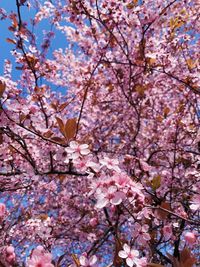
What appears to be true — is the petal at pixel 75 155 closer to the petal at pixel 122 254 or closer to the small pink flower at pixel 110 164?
the small pink flower at pixel 110 164

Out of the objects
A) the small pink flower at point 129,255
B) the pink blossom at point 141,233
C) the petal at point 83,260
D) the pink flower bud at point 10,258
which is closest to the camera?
the pink flower bud at point 10,258

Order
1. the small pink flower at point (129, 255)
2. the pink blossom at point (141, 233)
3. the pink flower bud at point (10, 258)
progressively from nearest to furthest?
the pink flower bud at point (10, 258), the small pink flower at point (129, 255), the pink blossom at point (141, 233)

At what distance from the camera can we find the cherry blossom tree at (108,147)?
2.02 m

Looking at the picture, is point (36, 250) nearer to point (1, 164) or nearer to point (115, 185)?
point (115, 185)

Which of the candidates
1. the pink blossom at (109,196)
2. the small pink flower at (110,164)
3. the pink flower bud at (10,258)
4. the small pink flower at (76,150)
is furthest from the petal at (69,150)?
the pink flower bud at (10,258)

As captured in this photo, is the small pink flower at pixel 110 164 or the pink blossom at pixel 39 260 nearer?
the pink blossom at pixel 39 260

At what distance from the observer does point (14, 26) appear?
3.80 meters

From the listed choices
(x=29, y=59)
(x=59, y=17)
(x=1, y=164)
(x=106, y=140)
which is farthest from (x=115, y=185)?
(x=106, y=140)

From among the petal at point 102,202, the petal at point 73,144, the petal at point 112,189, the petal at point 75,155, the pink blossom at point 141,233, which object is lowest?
the pink blossom at point 141,233

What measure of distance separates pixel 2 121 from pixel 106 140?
Result: 15.9 feet

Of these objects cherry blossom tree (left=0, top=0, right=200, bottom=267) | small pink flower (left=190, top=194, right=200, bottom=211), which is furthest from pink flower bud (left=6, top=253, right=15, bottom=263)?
small pink flower (left=190, top=194, right=200, bottom=211)

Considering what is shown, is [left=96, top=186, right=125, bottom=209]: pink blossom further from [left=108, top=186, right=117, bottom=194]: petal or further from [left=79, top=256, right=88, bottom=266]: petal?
[left=79, top=256, right=88, bottom=266]: petal

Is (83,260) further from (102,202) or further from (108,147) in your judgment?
(108,147)

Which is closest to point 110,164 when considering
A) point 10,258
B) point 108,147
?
point 10,258
